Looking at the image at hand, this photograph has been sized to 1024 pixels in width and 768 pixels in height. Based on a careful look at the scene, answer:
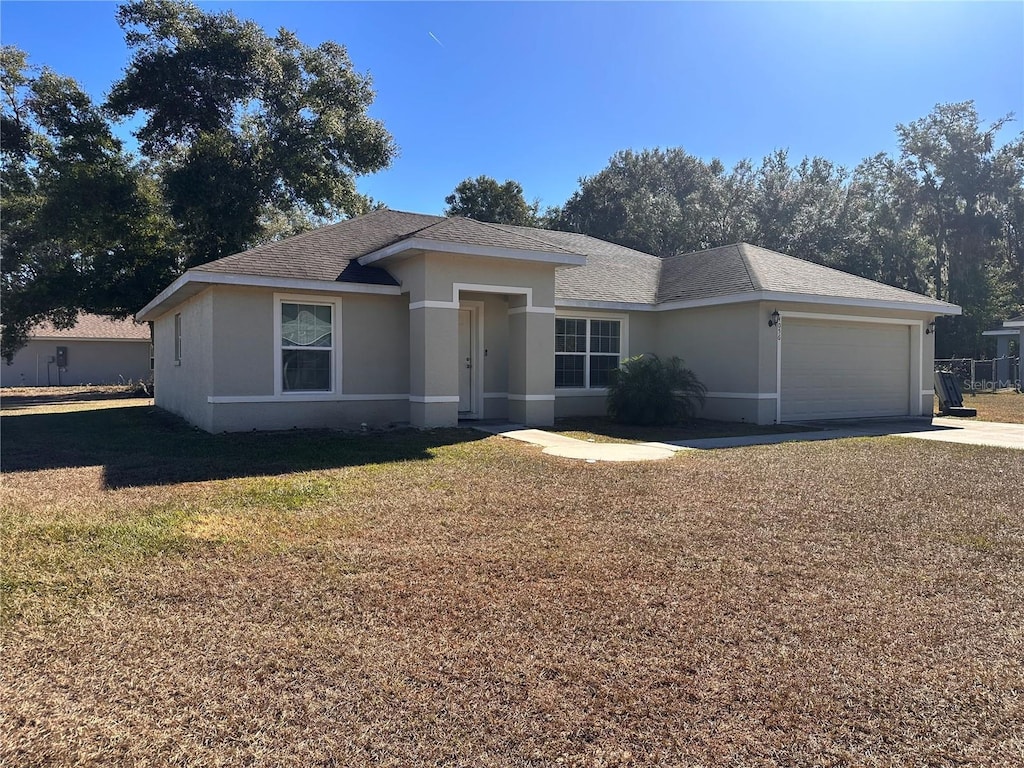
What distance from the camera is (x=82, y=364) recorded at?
34188 mm

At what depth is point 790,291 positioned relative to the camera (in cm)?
1452

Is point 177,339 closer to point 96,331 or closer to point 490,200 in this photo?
point 96,331

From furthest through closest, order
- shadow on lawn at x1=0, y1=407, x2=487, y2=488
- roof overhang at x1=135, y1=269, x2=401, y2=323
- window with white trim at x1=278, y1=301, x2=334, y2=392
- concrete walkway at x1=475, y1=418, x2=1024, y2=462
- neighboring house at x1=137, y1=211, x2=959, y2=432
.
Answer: window with white trim at x1=278, y1=301, x2=334, y2=392, neighboring house at x1=137, y1=211, x2=959, y2=432, roof overhang at x1=135, y1=269, x2=401, y2=323, concrete walkway at x1=475, y1=418, x2=1024, y2=462, shadow on lawn at x1=0, y1=407, x2=487, y2=488

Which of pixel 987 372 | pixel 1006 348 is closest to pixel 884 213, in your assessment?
pixel 1006 348

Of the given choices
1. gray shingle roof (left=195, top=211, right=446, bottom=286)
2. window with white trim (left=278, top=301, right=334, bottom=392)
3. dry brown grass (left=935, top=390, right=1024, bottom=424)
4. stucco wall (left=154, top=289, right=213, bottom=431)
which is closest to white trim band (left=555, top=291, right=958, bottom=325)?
dry brown grass (left=935, top=390, right=1024, bottom=424)

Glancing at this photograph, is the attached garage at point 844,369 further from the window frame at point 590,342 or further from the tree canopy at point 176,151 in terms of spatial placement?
the tree canopy at point 176,151

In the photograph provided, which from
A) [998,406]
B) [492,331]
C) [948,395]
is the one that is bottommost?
[998,406]

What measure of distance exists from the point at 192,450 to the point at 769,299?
1107cm

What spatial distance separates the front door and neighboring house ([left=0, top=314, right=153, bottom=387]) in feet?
82.5

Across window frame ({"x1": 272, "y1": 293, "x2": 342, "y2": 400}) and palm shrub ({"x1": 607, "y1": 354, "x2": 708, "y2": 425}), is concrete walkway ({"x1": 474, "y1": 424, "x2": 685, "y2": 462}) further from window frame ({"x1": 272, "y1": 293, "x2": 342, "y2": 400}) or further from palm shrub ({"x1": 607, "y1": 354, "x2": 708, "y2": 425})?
window frame ({"x1": 272, "y1": 293, "x2": 342, "y2": 400})

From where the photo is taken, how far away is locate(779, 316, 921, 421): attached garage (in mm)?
15211

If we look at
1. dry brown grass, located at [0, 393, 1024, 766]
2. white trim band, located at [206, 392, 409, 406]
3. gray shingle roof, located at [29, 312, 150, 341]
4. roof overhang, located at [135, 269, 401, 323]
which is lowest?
dry brown grass, located at [0, 393, 1024, 766]

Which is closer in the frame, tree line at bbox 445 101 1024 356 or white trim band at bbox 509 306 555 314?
white trim band at bbox 509 306 555 314

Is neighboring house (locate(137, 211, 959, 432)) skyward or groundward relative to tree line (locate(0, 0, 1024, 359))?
groundward
